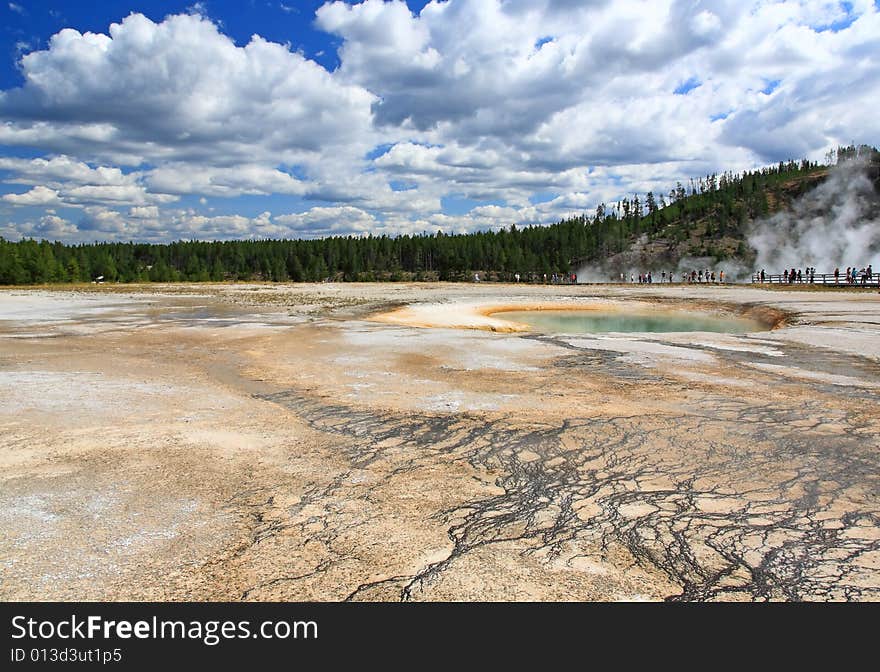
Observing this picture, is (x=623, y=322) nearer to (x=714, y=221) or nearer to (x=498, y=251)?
(x=498, y=251)

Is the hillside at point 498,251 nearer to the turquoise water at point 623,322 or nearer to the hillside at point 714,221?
the hillside at point 714,221

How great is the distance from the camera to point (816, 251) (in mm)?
125188

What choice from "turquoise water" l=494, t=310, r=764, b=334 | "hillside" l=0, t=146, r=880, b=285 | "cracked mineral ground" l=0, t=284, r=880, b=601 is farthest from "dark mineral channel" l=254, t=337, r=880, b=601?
"hillside" l=0, t=146, r=880, b=285

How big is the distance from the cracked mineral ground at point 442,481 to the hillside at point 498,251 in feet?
347

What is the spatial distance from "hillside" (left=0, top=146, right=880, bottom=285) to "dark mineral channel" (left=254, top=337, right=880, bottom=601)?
359ft

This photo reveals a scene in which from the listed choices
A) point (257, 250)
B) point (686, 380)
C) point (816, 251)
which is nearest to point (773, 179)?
point (816, 251)

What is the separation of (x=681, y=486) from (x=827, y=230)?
154m

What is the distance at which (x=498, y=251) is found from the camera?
133 metres

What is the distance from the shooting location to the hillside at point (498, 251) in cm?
12506

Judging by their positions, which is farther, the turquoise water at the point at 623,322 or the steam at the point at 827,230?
the steam at the point at 827,230

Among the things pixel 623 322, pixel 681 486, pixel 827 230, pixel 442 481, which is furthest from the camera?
pixel 827 230

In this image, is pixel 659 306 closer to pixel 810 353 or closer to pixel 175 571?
pixel 810 353

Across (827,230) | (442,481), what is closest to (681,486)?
(442,481)

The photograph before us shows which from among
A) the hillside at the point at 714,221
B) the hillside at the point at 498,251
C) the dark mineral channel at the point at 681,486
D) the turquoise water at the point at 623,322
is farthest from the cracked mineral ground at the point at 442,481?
the hillside at the point at 714,221
